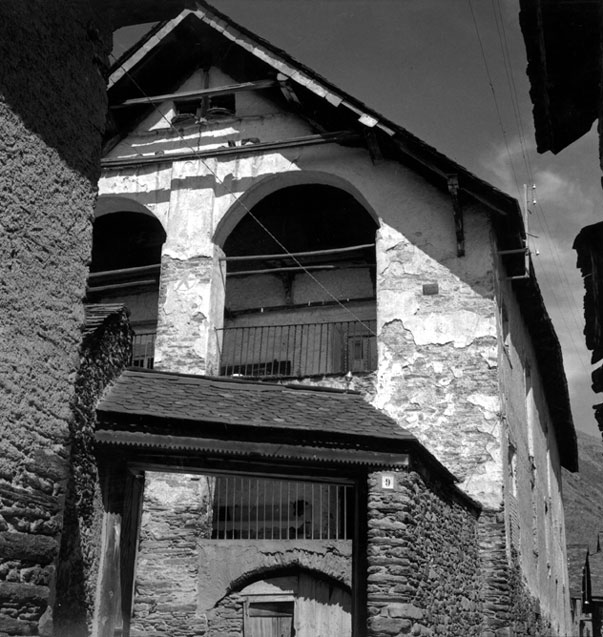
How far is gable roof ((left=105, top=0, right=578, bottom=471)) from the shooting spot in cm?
1419

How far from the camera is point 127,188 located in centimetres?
1628

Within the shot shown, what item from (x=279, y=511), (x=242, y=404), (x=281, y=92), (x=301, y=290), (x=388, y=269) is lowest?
(x=279, y=511)

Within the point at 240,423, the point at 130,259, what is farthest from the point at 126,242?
the point at 240,423

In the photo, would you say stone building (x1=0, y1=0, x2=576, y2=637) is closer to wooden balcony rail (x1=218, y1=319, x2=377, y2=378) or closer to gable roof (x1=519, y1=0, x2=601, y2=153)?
wooden balcony rail (x1=218, y1=319, x2=377, y2=378)

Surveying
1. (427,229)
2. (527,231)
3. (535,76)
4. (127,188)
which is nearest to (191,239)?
(127,188)

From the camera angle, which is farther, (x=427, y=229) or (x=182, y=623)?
(x=427, y=229)

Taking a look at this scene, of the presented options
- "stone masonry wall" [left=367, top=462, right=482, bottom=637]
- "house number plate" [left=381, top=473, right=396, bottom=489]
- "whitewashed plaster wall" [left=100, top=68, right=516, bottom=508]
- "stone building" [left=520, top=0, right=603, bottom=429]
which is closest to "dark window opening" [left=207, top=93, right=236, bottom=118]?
"whitewashed plaster wall" [left=100, top=68, right=516, bottom=508]

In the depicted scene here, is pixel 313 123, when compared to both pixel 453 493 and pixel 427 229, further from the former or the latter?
pixel 453 493

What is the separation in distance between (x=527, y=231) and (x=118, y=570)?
29.5 feet

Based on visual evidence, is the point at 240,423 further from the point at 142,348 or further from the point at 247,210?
the point at 142,348

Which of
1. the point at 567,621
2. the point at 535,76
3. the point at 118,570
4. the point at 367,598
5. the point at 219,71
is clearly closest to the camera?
the point at 535,76

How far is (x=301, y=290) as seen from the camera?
17.5 m

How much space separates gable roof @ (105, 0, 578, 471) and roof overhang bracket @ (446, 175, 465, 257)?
9cm

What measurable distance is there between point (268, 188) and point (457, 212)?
139 inches
